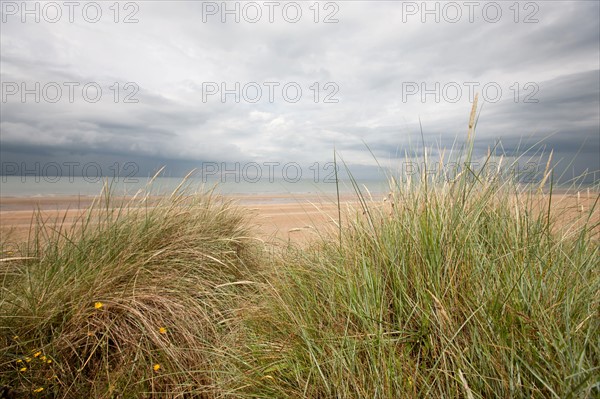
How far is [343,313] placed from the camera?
192 cm

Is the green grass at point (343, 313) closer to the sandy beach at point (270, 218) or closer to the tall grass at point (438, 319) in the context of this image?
the tall grass at point (438, 319)

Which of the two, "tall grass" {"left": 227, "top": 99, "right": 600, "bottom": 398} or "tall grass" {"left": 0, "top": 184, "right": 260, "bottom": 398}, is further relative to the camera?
"tall grass" {"left": 0, "top": 184, "right": 260, "bottom": 398}

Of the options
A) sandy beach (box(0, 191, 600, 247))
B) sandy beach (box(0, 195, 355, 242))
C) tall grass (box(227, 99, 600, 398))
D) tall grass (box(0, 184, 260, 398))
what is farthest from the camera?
sandy beach (box(0, 195, 355, 242))

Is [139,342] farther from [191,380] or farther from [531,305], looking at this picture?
[531,305]

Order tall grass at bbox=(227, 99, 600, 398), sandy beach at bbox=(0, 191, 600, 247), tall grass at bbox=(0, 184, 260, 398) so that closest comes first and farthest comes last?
tall grass at bbox=(227, 99, 600, 398) → tall grass at bbox=(0, 184, 260, 398) → sandy beach at bbox=(0, 191, 600, 247)

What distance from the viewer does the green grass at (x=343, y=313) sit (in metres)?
1.44

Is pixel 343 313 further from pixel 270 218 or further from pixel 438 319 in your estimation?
pixel 270 218

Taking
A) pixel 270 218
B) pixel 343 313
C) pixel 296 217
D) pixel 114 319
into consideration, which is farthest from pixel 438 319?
pixel 270 218

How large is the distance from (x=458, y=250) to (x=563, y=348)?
0.65 metres

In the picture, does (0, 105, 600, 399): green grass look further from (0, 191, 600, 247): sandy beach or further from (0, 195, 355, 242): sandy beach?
(0, 195, 355, 242): sandy beach

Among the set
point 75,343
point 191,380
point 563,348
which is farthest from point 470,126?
point 75,343

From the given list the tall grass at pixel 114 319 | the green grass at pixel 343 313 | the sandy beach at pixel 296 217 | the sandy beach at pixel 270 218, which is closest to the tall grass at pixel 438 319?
the green grass at pixel 343 313

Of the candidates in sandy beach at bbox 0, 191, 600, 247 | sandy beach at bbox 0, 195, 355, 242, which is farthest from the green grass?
sandy beach at bbox 0, 195, 355, 242

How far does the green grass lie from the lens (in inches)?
56.7
